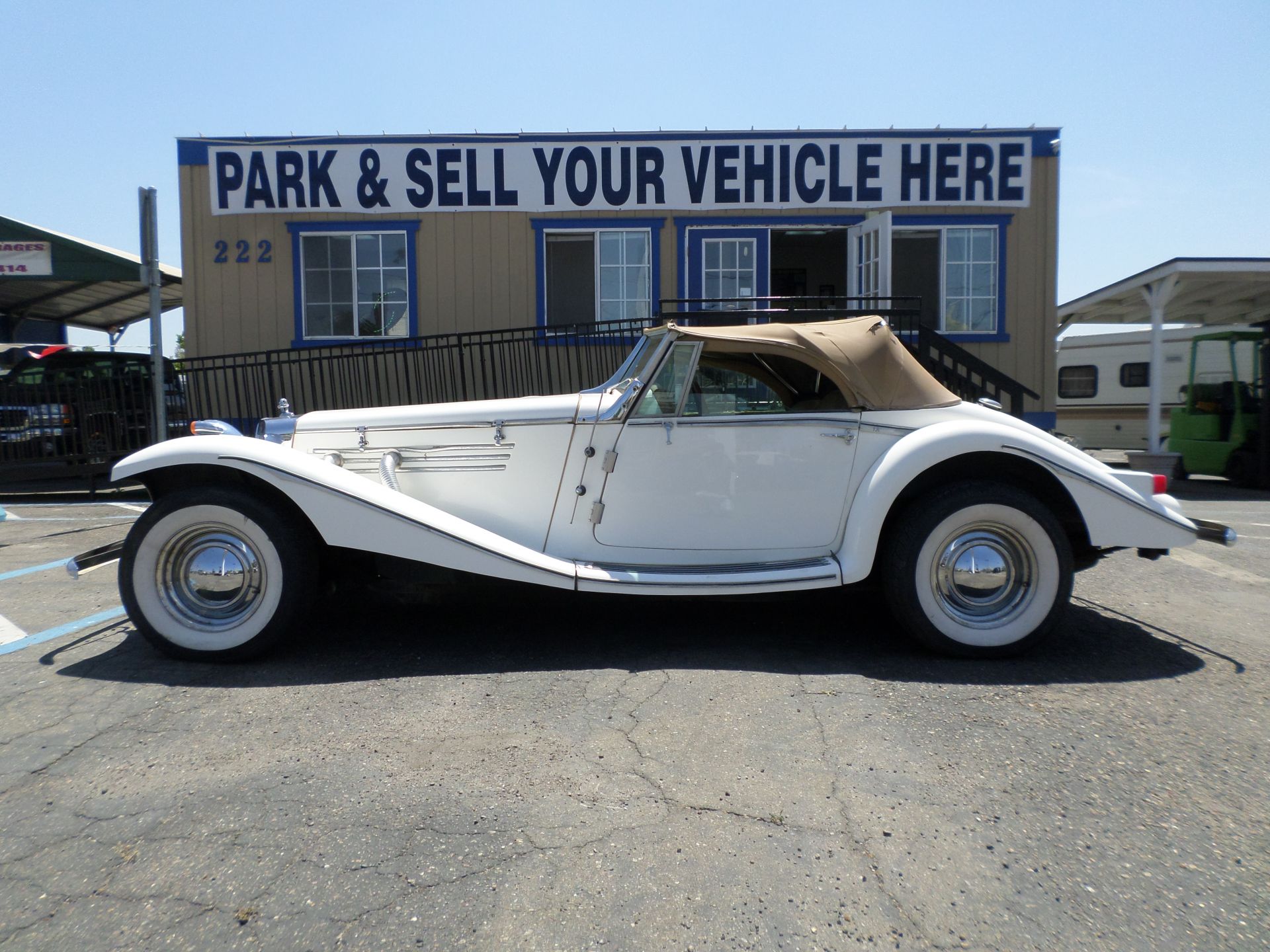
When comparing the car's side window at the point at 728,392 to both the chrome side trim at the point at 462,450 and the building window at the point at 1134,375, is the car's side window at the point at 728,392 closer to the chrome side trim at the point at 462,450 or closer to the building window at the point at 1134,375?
the chrome side trim at the point at 462,450

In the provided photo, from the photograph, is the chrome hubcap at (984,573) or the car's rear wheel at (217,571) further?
the chrome hubcap at (984,573)

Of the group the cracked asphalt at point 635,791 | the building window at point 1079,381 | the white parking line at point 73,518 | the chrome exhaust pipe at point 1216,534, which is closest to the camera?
the cracked asphalt at point 635,791

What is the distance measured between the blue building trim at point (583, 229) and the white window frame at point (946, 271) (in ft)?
10.4

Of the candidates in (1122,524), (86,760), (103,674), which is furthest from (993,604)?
(103,674)

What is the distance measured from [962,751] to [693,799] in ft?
3.30

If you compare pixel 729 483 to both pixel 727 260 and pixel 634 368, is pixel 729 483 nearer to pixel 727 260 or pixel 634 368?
pixel 634 368

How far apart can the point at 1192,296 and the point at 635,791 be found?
14.9 metres

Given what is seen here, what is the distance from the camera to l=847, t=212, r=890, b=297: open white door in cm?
1059

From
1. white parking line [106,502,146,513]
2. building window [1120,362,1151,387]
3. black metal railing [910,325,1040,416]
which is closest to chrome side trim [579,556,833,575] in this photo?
black metal railing [910,325,1040,416]

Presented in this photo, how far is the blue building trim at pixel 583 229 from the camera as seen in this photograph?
11.7m

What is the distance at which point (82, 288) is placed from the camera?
16.8m

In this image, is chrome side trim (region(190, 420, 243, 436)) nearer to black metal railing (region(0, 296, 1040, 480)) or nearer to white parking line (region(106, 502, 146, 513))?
white parking line (region(106, 502, 146, 513))

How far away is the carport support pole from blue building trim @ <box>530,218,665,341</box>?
269 inches

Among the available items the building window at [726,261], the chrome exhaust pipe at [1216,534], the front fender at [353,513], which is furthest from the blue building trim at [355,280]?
the chrome exhaust pipe at [1216,534]
